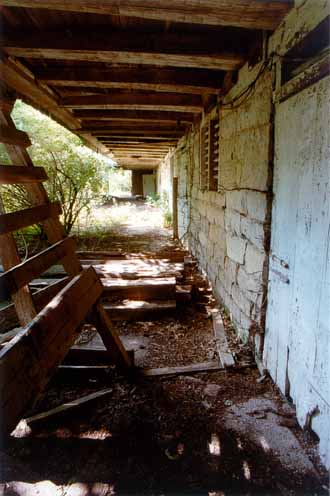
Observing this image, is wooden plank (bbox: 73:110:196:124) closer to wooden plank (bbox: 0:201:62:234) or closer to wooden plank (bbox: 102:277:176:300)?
wooden plank (bbox: 102:277:176:300)

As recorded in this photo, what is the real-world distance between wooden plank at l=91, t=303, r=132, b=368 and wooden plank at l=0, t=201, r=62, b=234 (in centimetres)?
73

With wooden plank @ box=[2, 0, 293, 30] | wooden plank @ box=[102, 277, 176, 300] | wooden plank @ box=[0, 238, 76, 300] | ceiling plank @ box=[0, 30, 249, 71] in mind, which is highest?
ceiling plank @ box=[0, 30, 249, 71]

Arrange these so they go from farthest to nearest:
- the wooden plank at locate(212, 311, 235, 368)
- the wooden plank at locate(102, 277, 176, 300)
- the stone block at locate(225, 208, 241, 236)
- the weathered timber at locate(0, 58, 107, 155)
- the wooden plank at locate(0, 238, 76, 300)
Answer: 1. the wooden plank at locate(102, 277, 176, 300)
2. the stone block at locate(225, 208, 241, 236)
3. the weathered timber at locate(0, 58, 107, 155)
4. the wooden plank at locate(212, 311, 235, 368)
5. the wooden plank at locate(0, 238, 76, 300)

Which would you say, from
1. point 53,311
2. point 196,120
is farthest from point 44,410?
point 196,120

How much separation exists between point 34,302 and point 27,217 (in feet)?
2.16

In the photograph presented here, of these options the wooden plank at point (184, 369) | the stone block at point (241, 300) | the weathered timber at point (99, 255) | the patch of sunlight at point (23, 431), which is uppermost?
the stone block at point (241, 300)

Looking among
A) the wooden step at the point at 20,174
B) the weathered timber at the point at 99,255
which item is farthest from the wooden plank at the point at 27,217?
the weathered timber at the point at 99,255

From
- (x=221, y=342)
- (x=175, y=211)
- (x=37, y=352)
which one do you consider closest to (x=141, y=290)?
(x=221, y=342)

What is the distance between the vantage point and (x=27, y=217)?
68.7 inches

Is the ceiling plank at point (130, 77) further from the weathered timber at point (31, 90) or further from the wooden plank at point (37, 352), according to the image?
the wooden plank at point (37, 352)

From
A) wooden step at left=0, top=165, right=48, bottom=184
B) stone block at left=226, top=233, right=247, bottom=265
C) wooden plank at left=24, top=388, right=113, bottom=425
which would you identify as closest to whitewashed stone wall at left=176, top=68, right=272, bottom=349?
stone block at left=226, top=233, right=247, bottom=265

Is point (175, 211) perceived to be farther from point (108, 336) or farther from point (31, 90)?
point (108, 336)

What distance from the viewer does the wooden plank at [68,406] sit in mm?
1867

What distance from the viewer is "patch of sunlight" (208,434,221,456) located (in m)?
1.69
